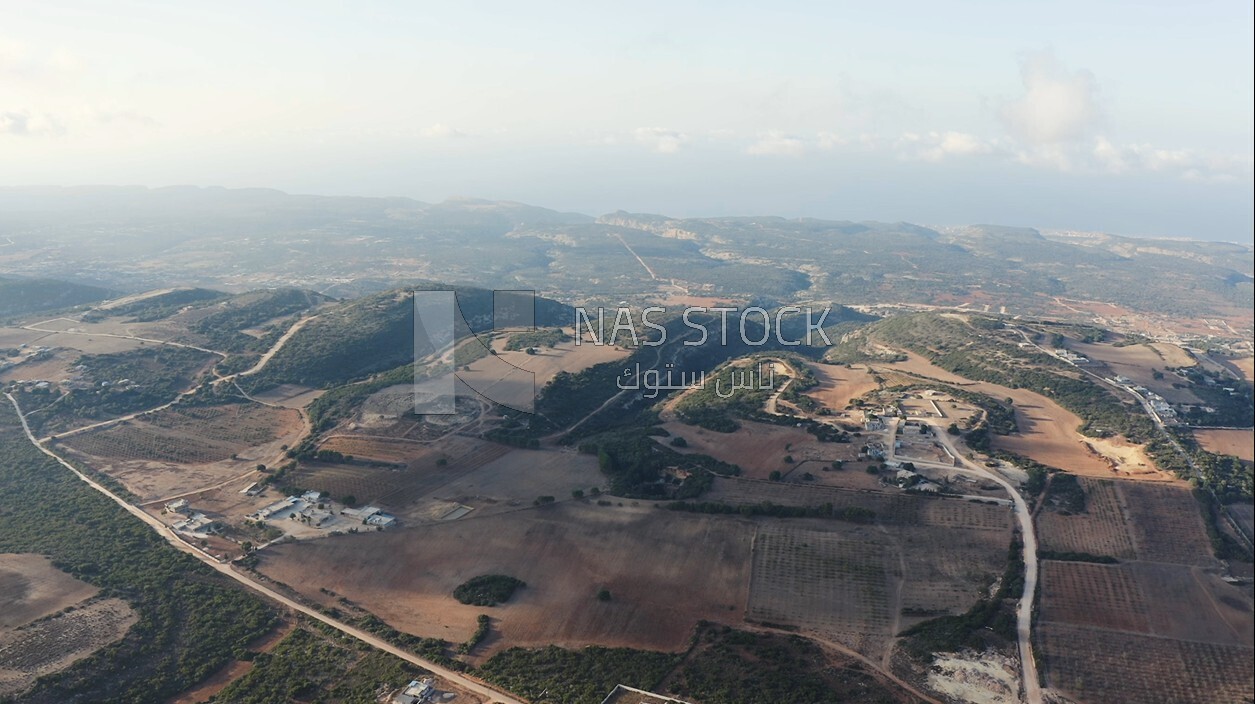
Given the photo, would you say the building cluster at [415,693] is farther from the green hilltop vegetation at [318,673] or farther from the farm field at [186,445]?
the farm field at [186,445]

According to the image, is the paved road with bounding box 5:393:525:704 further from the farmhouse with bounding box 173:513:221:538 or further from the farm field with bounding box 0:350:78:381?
the farm field with bounding box 0:350:78:381

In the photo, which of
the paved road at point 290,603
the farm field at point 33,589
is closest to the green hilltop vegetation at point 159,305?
the paved road at point 290,603

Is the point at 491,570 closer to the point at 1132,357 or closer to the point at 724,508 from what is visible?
the point at 724,508

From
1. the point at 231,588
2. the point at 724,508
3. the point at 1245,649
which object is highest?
the point at 1245,649

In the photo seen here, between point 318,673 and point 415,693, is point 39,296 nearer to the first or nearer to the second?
point 318,673

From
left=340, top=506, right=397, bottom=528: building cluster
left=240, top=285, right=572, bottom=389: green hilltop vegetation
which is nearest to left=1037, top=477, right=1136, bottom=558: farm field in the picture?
left=340, top=506, right=397, bottom=528: building cluster

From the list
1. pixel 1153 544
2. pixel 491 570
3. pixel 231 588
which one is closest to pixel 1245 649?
pixel 1153 544
